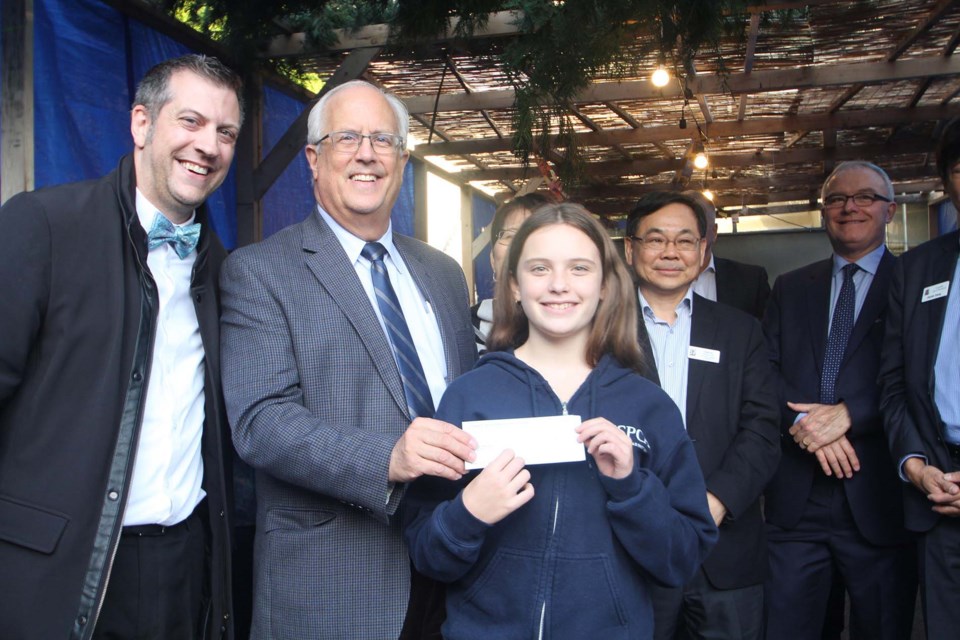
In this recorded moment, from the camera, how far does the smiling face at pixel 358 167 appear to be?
2.18 m

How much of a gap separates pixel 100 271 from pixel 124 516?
565mm

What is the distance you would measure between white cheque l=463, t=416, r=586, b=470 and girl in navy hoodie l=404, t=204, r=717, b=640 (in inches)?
1.0

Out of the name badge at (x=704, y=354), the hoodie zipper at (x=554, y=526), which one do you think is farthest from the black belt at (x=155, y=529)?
the name badge at (x=704, y=354)

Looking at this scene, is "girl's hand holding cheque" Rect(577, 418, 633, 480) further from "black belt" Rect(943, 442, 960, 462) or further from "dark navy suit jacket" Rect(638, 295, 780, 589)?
"black belt" Rect(943, 442, 960, 462)

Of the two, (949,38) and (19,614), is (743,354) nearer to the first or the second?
(19,614)

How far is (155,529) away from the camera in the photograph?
6.40 feet

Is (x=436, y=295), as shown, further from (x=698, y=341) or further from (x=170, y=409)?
(x=698, y=341)

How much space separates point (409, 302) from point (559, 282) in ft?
1.87

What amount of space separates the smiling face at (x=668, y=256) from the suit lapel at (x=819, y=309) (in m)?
0.74

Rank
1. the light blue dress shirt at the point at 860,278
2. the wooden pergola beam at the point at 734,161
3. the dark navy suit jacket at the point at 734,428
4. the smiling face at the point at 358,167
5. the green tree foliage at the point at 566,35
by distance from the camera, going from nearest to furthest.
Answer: the smiling face at the point at 358,167, the dark navy suit jacket at the point at 734,428, the green tree foliage at the point at 566,35, the light blue dress shirt at the point at 860,278, the wooden pergola beam at the point at 734,161

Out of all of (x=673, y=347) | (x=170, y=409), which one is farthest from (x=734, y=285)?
(x=170, y=409)

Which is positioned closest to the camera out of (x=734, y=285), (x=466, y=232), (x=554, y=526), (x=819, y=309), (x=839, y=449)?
(x=554, y=526)

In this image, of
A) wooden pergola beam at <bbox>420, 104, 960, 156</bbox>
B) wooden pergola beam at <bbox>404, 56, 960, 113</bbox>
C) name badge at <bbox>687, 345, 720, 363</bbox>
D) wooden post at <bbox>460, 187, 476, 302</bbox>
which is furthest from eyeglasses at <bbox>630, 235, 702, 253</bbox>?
wooden post at <bbox>460, 187, 476, 302</bbox>

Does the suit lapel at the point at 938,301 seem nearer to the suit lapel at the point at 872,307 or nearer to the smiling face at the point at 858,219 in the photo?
the suit lapel at the point at 872,307
